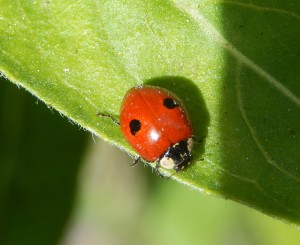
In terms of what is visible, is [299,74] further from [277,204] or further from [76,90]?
[76,90]

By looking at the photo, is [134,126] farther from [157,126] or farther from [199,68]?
[199,68]

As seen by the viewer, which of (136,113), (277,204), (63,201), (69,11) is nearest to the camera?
(277,204)

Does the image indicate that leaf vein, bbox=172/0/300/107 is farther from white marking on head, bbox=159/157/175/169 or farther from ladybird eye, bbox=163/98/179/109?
white marking on head, bbox=159/157/175/169

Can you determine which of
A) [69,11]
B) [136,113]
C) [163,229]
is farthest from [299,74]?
[163,229]

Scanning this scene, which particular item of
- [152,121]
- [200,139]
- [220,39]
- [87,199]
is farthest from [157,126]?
[87,199]

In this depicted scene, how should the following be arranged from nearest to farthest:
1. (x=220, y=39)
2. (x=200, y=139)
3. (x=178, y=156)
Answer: (x=220, y=39)
(x=200, y=139)
(x=178, y=156)

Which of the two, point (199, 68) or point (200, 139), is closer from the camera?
point (199, 68)
